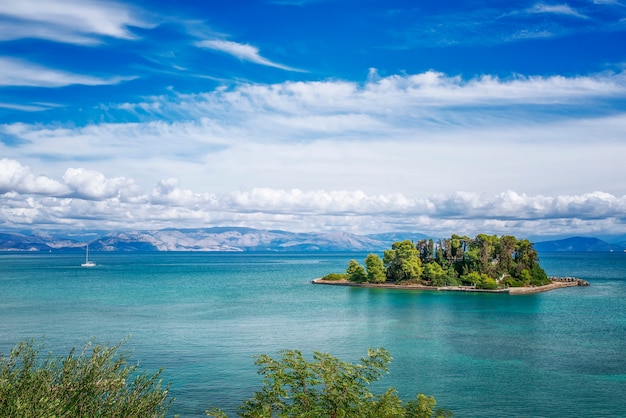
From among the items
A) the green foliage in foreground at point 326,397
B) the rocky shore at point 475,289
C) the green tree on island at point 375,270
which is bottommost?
the rocky shore at point 475,289

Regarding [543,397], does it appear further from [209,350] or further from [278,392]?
[209,350]

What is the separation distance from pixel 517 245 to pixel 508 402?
372 feet

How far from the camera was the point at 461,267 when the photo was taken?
15388 cm

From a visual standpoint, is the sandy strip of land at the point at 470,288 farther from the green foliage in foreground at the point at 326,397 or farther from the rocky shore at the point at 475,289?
the green foliage in foreground at the point at 326,397

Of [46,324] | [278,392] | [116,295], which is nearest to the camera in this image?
[278,392]

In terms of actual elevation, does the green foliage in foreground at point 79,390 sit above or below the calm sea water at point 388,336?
above

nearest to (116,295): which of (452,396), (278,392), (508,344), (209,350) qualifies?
(209,350)

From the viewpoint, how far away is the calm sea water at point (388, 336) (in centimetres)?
4831

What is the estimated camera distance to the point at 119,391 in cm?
2989

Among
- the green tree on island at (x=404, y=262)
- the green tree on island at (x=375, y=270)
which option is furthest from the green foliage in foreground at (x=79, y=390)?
the green tree on island at (x=375, y=270)

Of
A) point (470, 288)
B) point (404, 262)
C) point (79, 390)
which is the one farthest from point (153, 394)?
point (404, 262)

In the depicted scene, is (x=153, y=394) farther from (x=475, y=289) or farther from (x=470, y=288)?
(x=470, y=288)

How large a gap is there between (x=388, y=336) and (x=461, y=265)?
276 ft

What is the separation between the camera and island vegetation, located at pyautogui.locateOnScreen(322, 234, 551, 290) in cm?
14750
